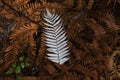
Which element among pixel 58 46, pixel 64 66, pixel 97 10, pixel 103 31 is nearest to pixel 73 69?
pixel 64 66

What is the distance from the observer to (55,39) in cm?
214

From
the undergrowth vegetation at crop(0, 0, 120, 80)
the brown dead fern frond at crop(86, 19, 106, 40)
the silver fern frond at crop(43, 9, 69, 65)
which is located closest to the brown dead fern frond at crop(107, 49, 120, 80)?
the undergrowth vegetation at crop(0, 0, 120, 80)

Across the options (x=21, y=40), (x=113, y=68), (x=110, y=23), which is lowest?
(x=113, y=68)

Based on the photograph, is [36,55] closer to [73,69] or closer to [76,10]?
[73,69]

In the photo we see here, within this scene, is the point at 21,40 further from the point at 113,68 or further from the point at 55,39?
the point at 113,68

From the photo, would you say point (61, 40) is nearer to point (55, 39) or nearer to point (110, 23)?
point (55, 39)

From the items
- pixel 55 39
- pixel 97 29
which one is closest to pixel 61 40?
pixel 55 39

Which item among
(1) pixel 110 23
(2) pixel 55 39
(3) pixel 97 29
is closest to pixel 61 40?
(2) pixel 55 39

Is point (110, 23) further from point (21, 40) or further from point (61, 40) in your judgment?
point (21, 40)

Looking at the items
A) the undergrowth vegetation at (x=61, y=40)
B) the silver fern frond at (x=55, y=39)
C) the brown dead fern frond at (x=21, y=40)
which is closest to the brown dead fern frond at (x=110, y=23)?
the undergrowth vegetation at (x=61, y=40)

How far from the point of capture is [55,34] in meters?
2.13

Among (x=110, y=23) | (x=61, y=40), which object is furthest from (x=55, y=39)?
(x=110, y=23)

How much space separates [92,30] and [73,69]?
1.13 ft

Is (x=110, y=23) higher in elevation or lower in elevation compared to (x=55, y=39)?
higher
